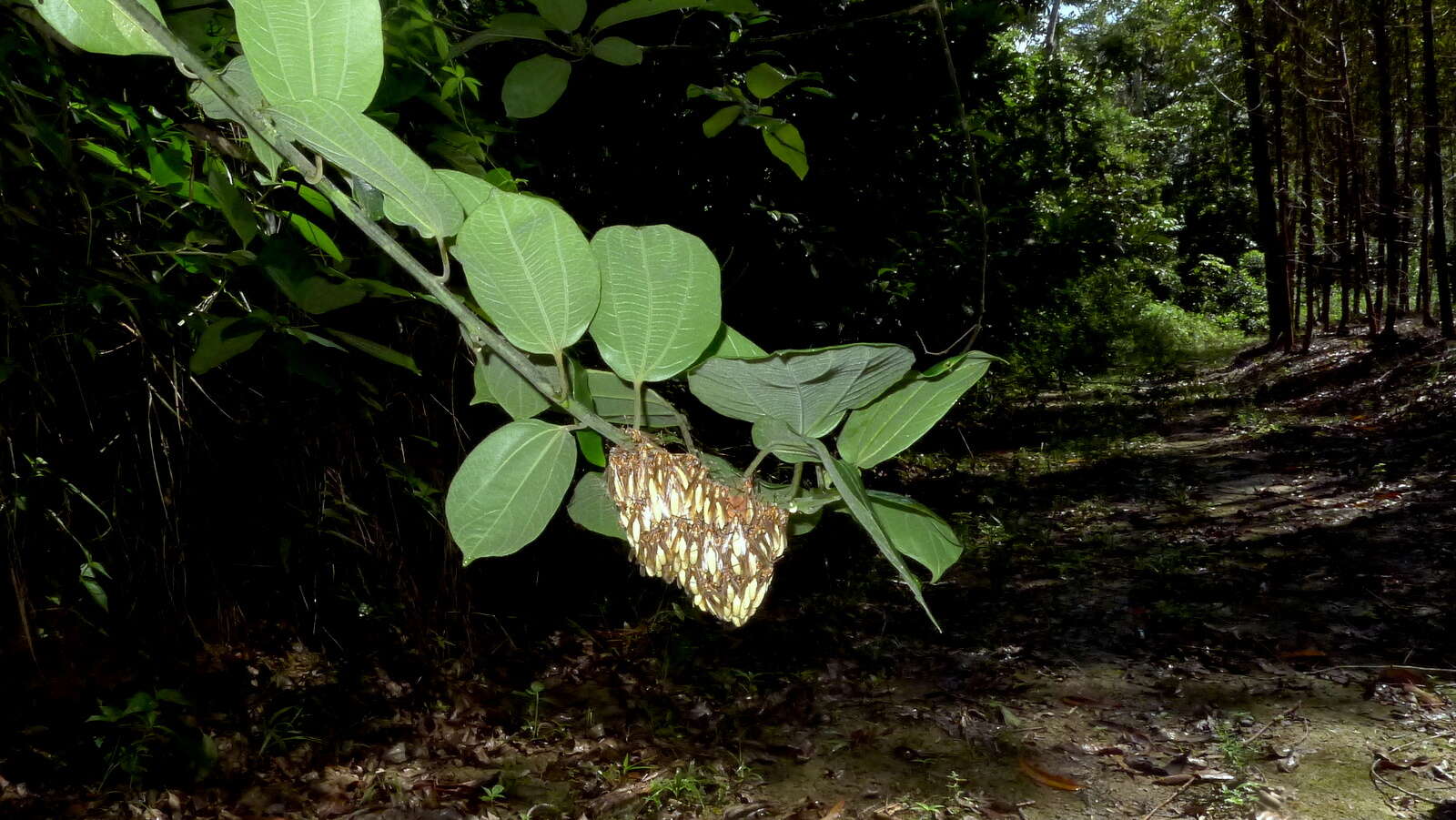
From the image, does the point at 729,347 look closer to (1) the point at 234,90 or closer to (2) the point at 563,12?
(1) the point at 234,90

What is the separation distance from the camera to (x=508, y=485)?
10.3 inches

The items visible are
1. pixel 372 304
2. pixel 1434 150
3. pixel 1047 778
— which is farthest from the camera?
pixel 1434 150

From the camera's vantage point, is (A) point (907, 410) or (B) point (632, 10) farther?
(B) point (632, 10)

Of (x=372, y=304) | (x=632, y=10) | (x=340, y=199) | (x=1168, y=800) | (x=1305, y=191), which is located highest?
(x=632, y=10)

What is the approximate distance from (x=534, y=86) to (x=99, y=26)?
25 cm

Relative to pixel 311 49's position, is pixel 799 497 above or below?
below

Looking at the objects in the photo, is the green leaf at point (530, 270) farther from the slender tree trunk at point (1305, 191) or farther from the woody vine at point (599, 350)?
the slender tree trunk at point (1305, 191)

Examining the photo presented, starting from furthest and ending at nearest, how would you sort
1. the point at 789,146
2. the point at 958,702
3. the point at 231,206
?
the point at 958,702 → the point at 789,146 → the point at 231,206

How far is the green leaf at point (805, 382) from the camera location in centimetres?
21

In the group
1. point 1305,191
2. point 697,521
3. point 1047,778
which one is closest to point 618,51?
point 697,521

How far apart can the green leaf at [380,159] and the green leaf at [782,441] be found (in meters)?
0.09

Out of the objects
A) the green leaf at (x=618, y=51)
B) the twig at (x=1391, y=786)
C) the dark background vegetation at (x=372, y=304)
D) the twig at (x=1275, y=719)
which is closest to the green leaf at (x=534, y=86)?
the green leaf at (x=618, y=51)

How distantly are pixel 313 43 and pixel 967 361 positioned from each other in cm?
17

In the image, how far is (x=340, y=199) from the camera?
0.24 meters
